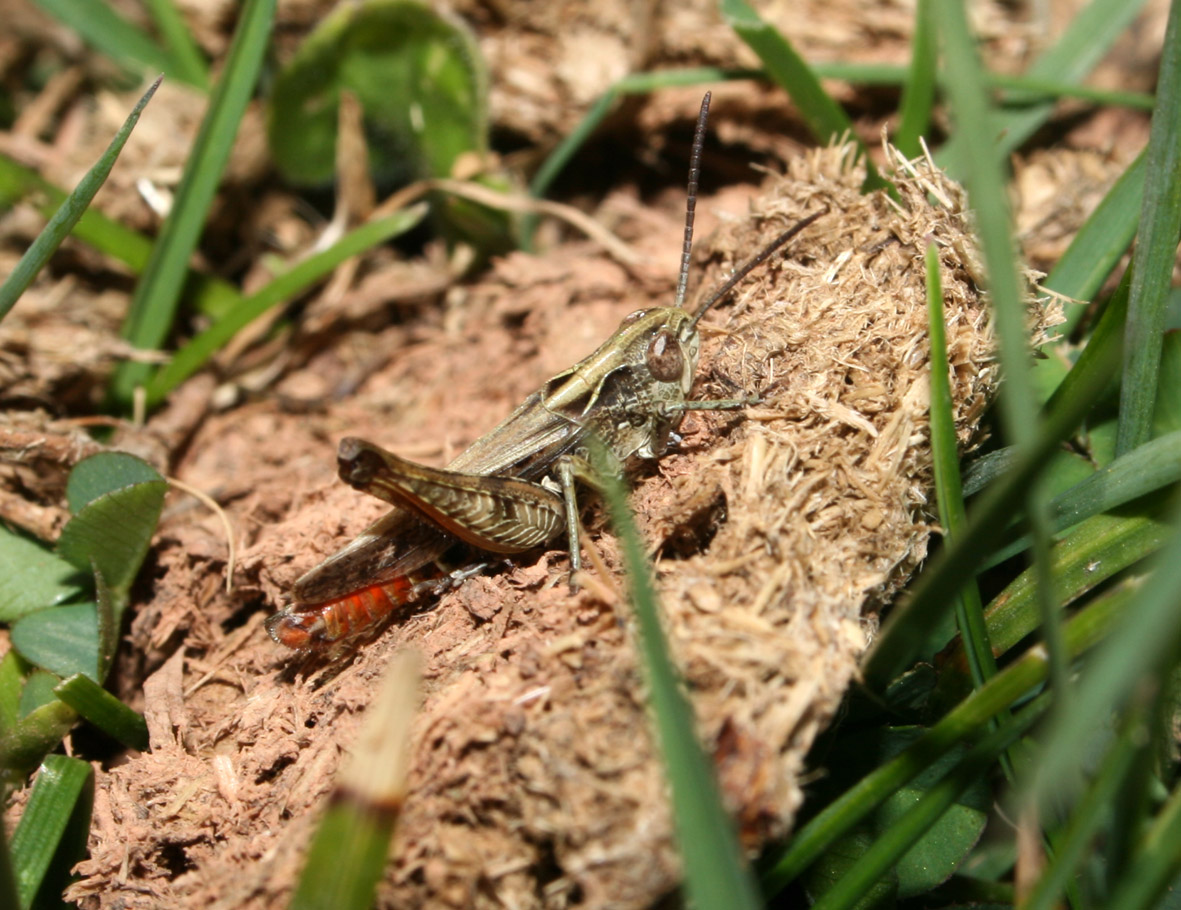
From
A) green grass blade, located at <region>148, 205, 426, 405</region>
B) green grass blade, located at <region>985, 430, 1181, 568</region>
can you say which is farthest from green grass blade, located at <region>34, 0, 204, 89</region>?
green grass blade, located at <region>985, 430, 1181, 568</region>

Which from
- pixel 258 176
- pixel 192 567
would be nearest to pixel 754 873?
pixel 192 567

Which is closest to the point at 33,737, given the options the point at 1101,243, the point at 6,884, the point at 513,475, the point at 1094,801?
the point at 6,884

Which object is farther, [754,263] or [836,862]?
[754,263]

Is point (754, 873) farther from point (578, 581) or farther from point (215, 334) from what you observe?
point (215, 334)

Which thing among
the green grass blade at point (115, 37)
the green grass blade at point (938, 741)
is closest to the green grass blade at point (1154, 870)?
the green grass blade at point (938, 741)

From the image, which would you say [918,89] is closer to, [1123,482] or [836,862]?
[1123,482]

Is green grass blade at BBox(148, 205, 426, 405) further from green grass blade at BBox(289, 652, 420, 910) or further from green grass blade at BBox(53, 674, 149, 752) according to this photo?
green grass blade at BBox(289, 652, 420, 910)
